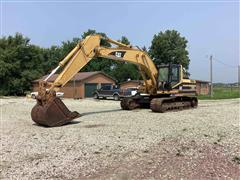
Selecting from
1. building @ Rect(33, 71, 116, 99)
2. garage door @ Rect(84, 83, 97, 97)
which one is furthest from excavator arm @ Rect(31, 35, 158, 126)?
garage door @ Rect(84, 83, 97, 97)

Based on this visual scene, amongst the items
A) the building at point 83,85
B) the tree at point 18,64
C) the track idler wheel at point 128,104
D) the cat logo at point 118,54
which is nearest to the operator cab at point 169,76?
the track idler wheel at point 128,104

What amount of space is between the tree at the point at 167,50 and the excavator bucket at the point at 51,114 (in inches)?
2494

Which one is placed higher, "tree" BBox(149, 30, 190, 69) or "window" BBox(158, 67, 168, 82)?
"tree" BBox(149, 30, 190, 69)

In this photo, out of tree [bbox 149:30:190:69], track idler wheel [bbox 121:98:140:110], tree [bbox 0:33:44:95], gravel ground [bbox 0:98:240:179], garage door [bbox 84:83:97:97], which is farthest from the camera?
tree [bbox 149:30:190:69]

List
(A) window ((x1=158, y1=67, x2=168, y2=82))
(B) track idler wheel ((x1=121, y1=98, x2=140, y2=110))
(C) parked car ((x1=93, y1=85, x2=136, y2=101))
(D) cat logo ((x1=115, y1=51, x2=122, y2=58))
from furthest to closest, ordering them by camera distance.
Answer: (C) parked car ((x1=93, y1=85, x2=136, y2=101))
(A) window ((x1=158, y1=67, x2=168, y2=82))
(B) track idler wheel ((x1=121, y1=98, x2=140, y2=110))
(D) cat logo ((x1=115, y1=51, x2=122, y2=58))

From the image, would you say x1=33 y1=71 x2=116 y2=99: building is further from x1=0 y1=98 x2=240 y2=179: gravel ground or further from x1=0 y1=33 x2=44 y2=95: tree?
x1=0 y1=98 x2=240 y2=179: gravel ground

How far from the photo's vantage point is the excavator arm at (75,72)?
14852mm

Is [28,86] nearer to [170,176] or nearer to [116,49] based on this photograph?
[116,49]

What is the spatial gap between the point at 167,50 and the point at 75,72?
62603 mm

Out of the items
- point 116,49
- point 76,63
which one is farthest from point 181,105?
point 76,63

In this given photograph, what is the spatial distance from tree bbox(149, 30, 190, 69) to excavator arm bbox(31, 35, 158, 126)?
5581 centimetres

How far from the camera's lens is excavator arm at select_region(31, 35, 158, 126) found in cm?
1485

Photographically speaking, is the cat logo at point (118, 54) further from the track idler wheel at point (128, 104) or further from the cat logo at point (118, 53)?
the track idler wheel at point (128, 104)

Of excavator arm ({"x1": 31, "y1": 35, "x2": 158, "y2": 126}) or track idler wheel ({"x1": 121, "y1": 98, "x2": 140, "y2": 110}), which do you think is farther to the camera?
track idler wheel ({"x1": 121, "y1": 98, "x2": 140, "y2": 110})
